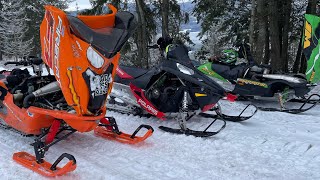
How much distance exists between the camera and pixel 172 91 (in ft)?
18.3

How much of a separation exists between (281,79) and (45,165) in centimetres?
495

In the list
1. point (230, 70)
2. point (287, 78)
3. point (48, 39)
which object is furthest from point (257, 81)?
point (48, 39)

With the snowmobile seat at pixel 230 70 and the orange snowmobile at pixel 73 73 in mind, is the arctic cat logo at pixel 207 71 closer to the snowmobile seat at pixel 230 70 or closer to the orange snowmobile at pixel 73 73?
the snowmobile seat at pixel 230 70

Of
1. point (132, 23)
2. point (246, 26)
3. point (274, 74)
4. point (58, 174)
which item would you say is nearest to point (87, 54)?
point (132, 23)

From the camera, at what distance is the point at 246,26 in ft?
52.5

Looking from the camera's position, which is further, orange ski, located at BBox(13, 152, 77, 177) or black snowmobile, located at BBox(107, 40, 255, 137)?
black snowmobile, located at BBox(107, 40, 255, 137)

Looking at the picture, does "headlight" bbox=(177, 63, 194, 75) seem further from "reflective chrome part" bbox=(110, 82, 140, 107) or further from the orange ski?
the orange ski

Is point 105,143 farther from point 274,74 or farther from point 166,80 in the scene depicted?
point 274,74

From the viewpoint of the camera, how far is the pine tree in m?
31.4

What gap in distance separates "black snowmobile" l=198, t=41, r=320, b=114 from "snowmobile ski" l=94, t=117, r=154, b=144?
9.94ft

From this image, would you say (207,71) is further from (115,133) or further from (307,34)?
(115,133)

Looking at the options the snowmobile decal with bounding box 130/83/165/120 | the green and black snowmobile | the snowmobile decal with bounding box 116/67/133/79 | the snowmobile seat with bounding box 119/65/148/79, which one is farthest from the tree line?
the snowmobile decal with bounding box 130/83/165/120

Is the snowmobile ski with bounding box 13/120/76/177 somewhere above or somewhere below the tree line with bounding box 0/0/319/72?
below

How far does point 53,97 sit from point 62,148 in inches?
27.2
